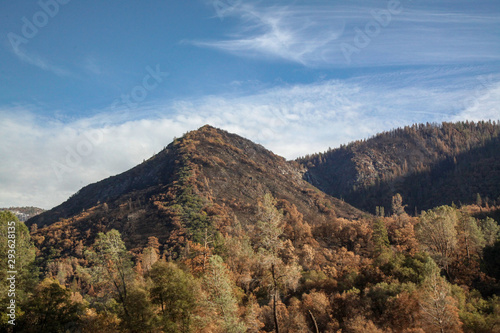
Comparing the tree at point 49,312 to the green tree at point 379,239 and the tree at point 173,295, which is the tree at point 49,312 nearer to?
the tree at point 173,295

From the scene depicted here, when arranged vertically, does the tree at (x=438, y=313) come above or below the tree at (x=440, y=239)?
below

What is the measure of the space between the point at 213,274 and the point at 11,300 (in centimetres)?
2408

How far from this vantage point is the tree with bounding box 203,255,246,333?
991 inches

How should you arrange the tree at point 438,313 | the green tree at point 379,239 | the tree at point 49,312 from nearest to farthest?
the tree at point 438,313 < the tree at point 49,312 < the green tree at point 379,239

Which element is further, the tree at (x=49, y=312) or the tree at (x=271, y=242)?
the tree at (x=49, y=312)

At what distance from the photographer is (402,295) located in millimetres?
38000

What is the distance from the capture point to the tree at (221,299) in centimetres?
2517

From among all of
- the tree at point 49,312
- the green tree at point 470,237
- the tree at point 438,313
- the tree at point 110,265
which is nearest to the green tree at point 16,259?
the tree at point 49,312

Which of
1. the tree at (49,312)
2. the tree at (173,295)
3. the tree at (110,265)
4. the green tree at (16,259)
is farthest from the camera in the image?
the tree at (110,265)

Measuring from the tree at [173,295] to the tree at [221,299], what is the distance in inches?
249

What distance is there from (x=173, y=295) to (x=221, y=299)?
28.6 ft

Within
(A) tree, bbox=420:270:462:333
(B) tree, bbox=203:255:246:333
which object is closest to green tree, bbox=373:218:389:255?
(A) tree, bbox=420:270:462:333

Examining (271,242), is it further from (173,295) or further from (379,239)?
(379,239)

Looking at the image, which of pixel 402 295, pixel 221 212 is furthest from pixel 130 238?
pixel 402 295
